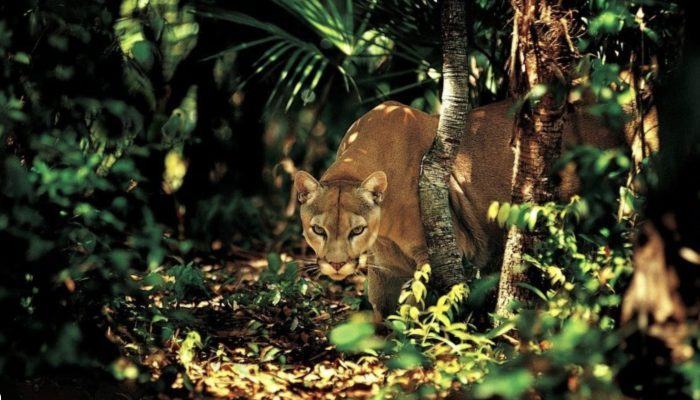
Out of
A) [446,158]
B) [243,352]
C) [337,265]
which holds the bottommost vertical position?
[243,352]

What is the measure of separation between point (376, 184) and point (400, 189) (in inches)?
14.1

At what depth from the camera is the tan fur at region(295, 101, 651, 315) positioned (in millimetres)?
5043

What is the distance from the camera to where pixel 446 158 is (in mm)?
4836

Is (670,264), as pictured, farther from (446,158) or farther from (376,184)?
(376,184)

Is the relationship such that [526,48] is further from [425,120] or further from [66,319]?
[66,319]

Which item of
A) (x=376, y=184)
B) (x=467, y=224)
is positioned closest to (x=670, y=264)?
(x=376, y=184)

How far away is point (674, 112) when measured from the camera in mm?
3047

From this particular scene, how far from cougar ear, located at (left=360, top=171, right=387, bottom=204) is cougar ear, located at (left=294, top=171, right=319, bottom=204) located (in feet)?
1.04

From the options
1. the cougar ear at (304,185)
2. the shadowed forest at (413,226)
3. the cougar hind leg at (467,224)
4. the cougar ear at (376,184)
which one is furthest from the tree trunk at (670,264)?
the cougar hind leg at (467,224)

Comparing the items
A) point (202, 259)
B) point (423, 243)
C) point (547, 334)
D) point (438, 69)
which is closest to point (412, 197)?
point (423, 243)

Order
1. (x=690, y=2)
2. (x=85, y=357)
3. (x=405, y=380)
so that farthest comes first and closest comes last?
(x=405, y=380), (x=85, y=357), (x=690, y=2)

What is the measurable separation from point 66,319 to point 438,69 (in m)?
3.71

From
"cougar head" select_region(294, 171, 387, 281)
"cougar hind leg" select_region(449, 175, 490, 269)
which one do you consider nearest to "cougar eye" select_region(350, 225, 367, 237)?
"cougar head" select_region(294, 171, 387, 281)

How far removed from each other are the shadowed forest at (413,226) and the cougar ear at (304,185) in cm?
3
